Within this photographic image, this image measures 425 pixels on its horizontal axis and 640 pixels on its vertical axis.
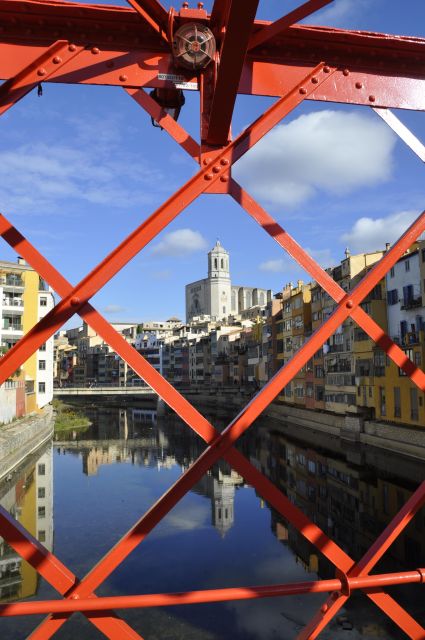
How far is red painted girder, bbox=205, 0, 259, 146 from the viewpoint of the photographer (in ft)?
7.54

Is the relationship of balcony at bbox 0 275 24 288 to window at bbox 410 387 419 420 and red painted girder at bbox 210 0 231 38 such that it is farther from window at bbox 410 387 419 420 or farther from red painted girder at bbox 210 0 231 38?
red painted girder at bbox 210 0 231 38

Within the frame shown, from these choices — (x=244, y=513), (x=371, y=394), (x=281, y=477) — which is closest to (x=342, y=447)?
(x=371, y=394)

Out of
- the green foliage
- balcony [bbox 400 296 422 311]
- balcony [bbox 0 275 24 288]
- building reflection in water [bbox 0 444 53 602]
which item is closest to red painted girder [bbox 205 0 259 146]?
building reflection in water [bbox 0 444 53 602]

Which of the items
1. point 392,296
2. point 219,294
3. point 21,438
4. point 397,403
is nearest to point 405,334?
point 392,296

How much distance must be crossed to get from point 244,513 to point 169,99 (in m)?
21.0

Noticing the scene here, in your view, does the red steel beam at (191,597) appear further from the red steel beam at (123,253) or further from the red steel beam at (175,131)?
the red steel beam at (175,131)

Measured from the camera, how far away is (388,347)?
123 inches

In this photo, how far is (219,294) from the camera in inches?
5477

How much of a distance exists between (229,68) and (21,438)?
3300 centimetres

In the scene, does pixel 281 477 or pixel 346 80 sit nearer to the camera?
pixel 346 80

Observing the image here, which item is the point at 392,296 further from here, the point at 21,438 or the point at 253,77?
the point at 253,77

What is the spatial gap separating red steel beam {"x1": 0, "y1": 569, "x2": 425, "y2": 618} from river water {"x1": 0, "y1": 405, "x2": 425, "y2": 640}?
1020cm

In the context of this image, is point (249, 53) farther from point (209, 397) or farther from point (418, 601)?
point (209, 397)

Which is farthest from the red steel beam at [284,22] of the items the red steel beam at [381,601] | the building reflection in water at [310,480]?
the building reflection in water at [310,480]
